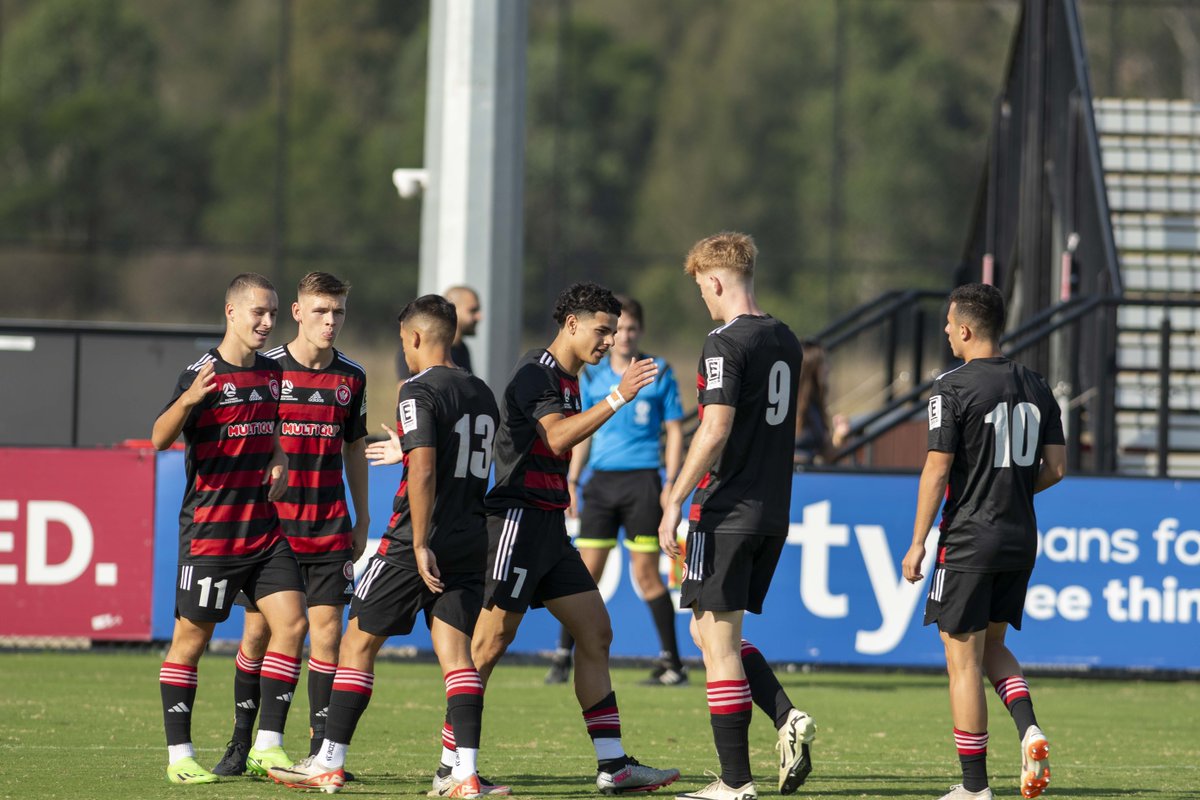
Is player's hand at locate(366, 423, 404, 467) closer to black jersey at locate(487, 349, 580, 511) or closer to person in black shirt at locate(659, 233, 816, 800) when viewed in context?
black jersey at locate(487, 349, 580, 511)

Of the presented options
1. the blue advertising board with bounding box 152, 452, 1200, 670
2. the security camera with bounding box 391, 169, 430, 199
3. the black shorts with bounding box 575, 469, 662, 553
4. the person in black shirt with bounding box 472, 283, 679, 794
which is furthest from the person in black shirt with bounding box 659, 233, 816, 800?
the security camera with bounding box 391, 169, 430, 199

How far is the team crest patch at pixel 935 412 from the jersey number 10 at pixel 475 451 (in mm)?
1715

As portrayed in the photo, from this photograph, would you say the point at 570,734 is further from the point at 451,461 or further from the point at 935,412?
the point at 935,412

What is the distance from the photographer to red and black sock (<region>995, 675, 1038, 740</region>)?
7.32m

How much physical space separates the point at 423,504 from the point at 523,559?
0.55 metres

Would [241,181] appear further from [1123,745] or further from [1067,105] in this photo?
[1123,745]

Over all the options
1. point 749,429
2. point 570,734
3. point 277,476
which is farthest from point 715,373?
point 570,734

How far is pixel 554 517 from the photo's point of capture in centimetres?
749

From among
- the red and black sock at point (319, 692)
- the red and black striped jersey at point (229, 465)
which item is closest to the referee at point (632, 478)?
the red and black sock at point (319, 692)

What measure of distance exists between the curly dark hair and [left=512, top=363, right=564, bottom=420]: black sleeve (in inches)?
8.9

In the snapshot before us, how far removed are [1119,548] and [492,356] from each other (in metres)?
4.75

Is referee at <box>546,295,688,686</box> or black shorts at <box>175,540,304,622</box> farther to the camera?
referee at <box>546,295,688,686</box>

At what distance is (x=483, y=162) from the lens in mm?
13617

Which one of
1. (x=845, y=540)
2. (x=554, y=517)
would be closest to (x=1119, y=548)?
(x=845, y=540)
